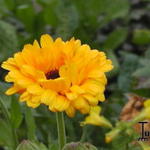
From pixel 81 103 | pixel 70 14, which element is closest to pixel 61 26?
pixel 70 14

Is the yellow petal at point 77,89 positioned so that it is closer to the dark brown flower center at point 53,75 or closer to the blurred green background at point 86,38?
the dark brown flower center at point 53,75

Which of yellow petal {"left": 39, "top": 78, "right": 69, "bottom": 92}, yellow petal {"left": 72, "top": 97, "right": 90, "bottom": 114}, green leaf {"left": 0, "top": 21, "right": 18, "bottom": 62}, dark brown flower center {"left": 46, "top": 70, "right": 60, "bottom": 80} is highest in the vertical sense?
green leaf {"left": 0, "top": 21, "right": 18, "bottom": 62}

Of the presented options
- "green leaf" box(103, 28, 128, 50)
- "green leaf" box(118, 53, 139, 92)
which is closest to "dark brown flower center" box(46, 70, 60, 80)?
"green leaf" box(118, 53, 139, 92)

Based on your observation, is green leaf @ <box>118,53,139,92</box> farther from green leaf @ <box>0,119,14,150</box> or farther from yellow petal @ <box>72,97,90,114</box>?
yellow petal @ <box>72,97,90,114</box>

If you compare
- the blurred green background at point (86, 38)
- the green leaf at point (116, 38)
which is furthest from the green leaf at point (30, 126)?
the green leaf at point (116, 38)

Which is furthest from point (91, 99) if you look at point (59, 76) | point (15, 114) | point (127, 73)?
point (127, 73)

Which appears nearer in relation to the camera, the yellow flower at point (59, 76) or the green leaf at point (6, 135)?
the yellow flower at point (59, 76)

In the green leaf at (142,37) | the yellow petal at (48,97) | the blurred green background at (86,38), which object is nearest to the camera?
the yellow petal at (48,97)
